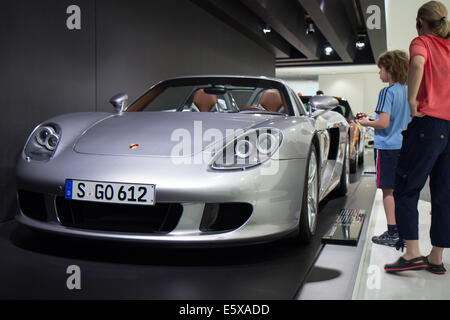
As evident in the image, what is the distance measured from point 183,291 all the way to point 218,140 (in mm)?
778

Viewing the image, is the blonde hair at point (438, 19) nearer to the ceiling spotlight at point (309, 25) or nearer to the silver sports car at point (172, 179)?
the silver sports car at point (172, 179)

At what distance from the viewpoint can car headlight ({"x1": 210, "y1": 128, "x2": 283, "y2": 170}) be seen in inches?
84.5

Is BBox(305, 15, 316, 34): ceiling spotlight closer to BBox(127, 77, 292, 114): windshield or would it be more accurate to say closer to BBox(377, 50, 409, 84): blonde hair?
BBox(127, 77, 292, 114): windshield

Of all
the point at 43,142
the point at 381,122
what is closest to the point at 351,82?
the point at 381,122

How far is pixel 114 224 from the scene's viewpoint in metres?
2.10

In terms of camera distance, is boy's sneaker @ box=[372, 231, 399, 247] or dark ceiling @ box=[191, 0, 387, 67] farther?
dark ceiling @ box=[191, 0, 387, 67]

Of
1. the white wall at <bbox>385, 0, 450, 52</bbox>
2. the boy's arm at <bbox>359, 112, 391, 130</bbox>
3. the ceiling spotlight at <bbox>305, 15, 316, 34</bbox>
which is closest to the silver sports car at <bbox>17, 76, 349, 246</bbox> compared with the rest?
the boy's arm at <bbox>359, 112, 391, 130</bbox>

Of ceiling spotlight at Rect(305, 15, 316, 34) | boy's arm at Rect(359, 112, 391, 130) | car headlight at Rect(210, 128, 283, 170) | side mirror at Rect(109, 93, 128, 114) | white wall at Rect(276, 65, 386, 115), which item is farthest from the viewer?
white wall at Rect(276, 65, 386, 115)

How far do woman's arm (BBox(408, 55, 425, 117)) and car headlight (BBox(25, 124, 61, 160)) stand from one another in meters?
1.76

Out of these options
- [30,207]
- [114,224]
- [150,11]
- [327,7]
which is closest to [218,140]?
[114,224]

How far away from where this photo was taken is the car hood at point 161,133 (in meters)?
2.24

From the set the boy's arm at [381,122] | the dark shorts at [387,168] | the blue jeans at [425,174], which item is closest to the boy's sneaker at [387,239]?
the dark shorts at [387,168]

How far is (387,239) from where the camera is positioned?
2.75 meters

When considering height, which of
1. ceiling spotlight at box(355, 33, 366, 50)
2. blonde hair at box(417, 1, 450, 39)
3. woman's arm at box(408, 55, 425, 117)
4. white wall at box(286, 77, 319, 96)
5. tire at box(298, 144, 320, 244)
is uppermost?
ceiling spotlight at box(355, 33, 366, 50)
